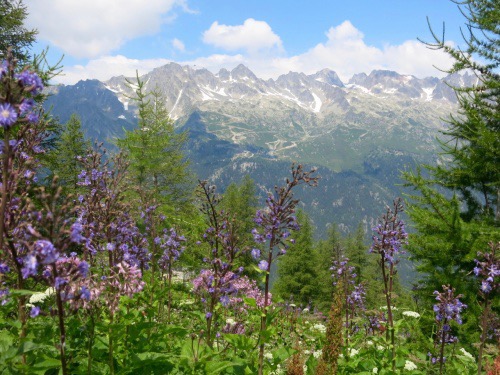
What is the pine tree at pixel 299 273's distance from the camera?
41444 millimetres

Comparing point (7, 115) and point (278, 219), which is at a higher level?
point (7, 115)

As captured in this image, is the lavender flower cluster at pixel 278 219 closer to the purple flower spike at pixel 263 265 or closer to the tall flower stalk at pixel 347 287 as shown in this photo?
the purple flower spike at pixel 263 265

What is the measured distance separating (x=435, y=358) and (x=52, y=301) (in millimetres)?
8769

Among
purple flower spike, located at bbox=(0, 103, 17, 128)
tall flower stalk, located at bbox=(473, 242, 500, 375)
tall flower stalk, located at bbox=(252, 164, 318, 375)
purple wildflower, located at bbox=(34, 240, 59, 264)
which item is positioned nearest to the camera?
purple wildflower, located at bbox=(34, 240, 59, 264)

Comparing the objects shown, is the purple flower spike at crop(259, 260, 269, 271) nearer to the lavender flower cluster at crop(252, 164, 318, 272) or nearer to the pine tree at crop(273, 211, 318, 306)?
the lavender flower cluster at crop(252, 164, 318, 272)

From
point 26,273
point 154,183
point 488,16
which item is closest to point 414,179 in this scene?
point 488,16

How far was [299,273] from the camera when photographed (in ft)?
137

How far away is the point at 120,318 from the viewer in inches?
198

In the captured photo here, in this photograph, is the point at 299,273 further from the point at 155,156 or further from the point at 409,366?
the point at 409,366

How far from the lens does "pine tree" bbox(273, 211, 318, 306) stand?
41444mm

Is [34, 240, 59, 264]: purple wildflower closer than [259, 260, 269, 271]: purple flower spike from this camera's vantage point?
Yes

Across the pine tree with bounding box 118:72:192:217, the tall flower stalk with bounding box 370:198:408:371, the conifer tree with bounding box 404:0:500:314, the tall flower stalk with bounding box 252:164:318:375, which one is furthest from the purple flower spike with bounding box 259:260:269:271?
the pine tree with bounding box 118:72:192:217

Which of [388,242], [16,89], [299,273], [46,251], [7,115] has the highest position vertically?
[16,89]

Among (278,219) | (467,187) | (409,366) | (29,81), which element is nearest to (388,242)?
(409,366)
